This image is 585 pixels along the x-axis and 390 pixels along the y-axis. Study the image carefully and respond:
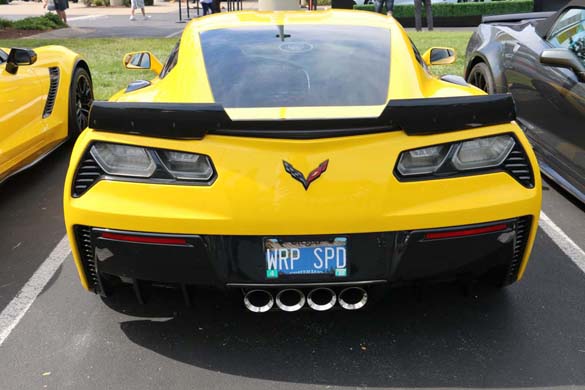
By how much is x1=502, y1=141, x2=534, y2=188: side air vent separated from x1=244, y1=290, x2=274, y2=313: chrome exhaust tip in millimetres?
1136

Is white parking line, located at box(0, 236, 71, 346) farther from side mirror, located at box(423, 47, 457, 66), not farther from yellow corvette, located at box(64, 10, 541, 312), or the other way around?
side mirror, located at box(423, 47, 457, 66)

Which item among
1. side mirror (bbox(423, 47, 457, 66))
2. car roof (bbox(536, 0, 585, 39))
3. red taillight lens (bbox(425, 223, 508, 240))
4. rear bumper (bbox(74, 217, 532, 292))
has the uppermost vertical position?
car roof (bbox(536, 0, 585, 39))

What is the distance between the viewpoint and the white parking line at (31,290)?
3055mm

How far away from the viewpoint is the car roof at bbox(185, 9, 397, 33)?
366 centimetres

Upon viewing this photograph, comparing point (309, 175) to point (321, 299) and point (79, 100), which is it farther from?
point (79, 100)

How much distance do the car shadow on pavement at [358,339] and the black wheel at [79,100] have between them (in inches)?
120

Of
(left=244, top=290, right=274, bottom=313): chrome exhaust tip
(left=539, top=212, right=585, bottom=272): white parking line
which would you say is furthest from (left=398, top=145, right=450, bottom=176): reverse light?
(left=539, top=212, right=585, bottom=272): white parking line

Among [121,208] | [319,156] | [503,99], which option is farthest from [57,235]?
[503,99]

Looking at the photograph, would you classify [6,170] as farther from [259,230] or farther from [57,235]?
[259,230]

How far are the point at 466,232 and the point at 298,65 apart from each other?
126 centimetres

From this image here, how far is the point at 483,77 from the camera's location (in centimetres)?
588

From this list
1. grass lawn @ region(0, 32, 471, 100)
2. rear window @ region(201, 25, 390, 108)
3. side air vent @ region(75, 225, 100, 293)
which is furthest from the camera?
grass lawn @ region(0, 32, 471, 100)

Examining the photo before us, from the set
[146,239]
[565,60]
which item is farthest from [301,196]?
[565,60]

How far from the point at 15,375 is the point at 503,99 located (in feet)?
7.74
